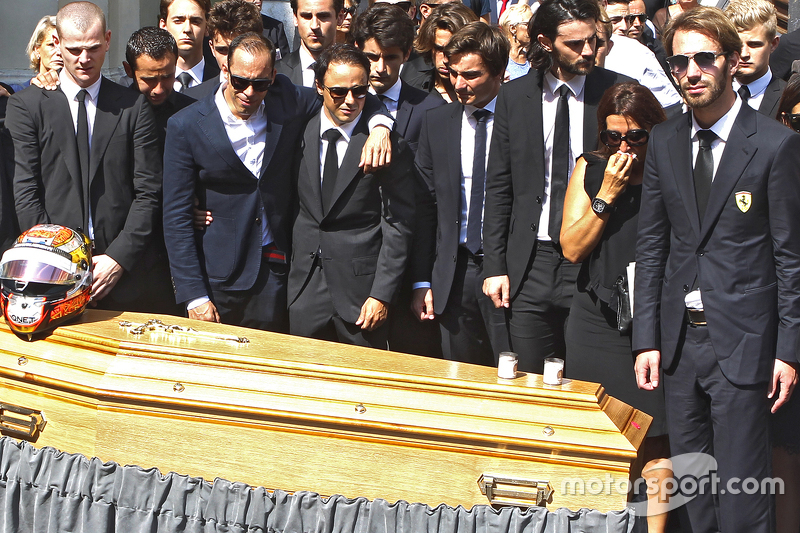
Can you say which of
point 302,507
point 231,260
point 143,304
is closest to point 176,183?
point 231,260

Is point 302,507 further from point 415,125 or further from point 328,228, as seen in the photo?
point 415,125

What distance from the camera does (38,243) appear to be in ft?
10.2

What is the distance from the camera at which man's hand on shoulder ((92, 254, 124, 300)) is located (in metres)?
3.83

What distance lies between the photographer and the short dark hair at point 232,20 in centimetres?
506

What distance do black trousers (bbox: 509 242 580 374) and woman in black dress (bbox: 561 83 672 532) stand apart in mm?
137

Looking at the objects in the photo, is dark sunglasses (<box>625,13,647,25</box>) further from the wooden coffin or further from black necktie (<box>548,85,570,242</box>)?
the wooden coffin

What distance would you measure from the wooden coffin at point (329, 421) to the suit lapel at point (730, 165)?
74cm

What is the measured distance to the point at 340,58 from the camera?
12.0 ft

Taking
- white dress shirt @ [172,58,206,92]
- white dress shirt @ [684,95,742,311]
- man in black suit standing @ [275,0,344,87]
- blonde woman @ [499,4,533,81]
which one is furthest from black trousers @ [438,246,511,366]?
white dress shirt @ [172,58,206,92]

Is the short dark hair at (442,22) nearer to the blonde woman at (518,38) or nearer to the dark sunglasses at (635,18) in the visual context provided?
the blonde woman at (518,38)

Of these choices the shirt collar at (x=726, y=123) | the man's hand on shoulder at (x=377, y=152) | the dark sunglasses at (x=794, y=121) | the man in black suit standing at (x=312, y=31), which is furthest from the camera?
the man in black suit standing at (x=312, y=31)

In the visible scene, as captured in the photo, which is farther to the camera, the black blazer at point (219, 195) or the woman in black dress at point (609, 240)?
the black blazer at point (219, 195)

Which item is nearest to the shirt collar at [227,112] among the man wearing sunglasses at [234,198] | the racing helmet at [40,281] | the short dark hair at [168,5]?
the man wearing sunglasses at [234,198]

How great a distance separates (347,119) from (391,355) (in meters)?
1.20
